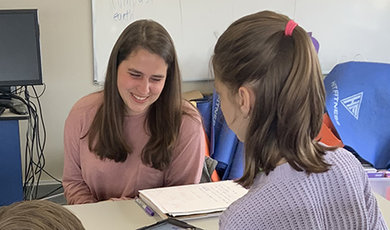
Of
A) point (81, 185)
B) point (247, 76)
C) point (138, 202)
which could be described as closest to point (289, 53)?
point (247, 76)

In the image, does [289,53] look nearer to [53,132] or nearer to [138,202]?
[138,202]

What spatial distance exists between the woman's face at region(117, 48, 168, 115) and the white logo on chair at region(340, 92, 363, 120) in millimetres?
1368

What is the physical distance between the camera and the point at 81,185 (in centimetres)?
165

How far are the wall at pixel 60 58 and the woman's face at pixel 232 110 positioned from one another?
7.18ft

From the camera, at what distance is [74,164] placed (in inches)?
64.8

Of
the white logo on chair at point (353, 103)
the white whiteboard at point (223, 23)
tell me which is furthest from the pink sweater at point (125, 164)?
the white whiteboard at point (223, 23)

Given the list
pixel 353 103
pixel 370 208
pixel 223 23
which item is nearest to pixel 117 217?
pixel 370 208

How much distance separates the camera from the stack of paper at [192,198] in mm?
1345

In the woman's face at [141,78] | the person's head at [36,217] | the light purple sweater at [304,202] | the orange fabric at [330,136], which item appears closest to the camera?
the person's head at [36,217]

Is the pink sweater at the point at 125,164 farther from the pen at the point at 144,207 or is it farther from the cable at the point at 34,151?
the cable at the point at 34,151

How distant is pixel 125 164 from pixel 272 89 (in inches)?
34.0

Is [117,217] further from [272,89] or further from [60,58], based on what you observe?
[60,58]

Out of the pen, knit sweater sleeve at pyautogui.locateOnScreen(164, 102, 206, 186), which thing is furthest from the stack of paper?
knit sweater sleeve at pyautogui.locateOnScreen(164, 102, 206, 186)

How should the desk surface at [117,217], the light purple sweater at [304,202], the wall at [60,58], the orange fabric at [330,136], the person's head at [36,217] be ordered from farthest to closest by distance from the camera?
the wall at [60,58] < the orange fabric at [330,136] < the desk surface at [117,217] < the light purple sweater at [304,202] < the person's head at [36,217]
